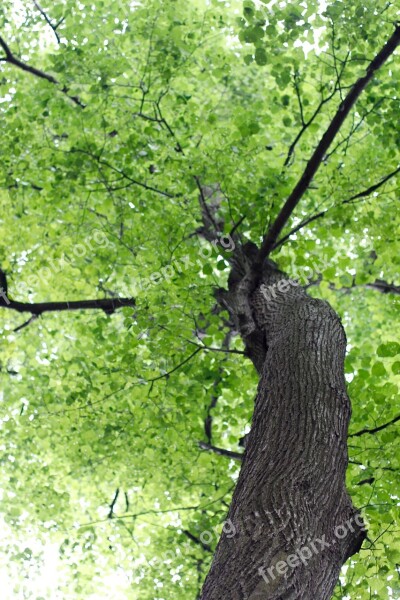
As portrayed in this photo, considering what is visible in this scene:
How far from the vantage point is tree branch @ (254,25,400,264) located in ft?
16.9

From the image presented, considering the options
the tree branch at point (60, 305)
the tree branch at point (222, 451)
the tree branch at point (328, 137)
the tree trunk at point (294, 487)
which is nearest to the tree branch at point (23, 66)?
the tree branch at point (60, 305)

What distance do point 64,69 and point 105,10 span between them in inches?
62.8

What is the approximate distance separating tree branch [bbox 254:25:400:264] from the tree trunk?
1145 millimetres

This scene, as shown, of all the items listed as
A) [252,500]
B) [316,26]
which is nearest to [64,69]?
[316,26]

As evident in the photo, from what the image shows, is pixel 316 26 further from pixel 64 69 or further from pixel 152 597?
pixel 152 597

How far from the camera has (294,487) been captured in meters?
3.22

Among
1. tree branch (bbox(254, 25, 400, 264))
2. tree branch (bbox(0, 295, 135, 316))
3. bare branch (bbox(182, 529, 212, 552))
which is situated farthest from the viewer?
bare branch (bbox(182, 529, 212, 552))

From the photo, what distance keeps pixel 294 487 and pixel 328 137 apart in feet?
10.4

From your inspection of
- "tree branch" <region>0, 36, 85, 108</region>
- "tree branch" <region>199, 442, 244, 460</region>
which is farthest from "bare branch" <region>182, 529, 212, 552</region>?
"tree branch" <region>0, 36, 85, 108</region>

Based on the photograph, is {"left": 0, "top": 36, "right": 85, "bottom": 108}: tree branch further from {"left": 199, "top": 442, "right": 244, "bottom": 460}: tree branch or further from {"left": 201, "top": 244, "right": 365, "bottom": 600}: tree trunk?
{"left": 201, "top": 244, "right": 365, "bottom": 600}: tree trunk

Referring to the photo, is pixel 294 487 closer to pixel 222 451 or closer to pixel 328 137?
pixel 328 137

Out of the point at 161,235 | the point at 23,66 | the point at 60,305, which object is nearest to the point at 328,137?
the point at 161,235

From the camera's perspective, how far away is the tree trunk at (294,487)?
285 cm

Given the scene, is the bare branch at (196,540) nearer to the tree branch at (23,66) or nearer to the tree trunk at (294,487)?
the tree trunk at (294,487)
